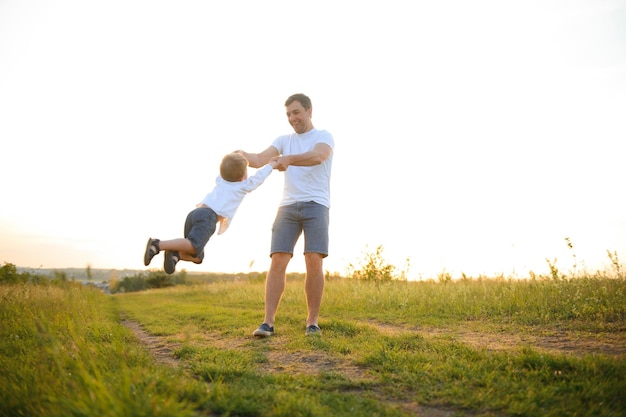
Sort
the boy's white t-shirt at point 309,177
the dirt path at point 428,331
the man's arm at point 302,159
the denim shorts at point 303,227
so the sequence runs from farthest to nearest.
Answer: the boy's white t-shirt at point 309,177 < the denim shorts at point 303,227 < the man's arm at point 302,159 < the dirt path at point 428,331

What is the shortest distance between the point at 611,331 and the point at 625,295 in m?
1.46

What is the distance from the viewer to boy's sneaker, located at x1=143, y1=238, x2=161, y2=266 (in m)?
4.63

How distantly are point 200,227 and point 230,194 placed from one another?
0.49 m

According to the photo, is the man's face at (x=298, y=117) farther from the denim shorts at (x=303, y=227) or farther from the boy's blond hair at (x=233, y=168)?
the denim shorts at (x=303, y=227)

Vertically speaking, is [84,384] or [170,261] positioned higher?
[170,261]

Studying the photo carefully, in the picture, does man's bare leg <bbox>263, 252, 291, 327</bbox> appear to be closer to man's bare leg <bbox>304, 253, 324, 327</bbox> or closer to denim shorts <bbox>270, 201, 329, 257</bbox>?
denim shorts <bbox>270, 201, 329, 257</bbox>

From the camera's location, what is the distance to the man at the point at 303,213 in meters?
5.16

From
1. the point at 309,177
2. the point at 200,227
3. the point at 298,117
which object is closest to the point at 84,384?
the point at 200,227

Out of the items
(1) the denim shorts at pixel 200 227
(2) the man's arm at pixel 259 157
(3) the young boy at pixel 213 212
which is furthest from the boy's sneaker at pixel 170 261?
(2) the man's arm at pixel 259 157

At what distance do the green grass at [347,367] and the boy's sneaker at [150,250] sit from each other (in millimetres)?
881

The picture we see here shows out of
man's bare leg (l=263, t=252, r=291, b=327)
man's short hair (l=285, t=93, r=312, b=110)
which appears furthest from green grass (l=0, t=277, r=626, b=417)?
man's short hair (l=285, t=93, r=312, b=110)

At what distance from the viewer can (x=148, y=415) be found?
2.05 meters

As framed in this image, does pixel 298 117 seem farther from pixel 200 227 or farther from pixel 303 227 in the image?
pixel 200 227

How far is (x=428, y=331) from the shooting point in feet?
18.3
